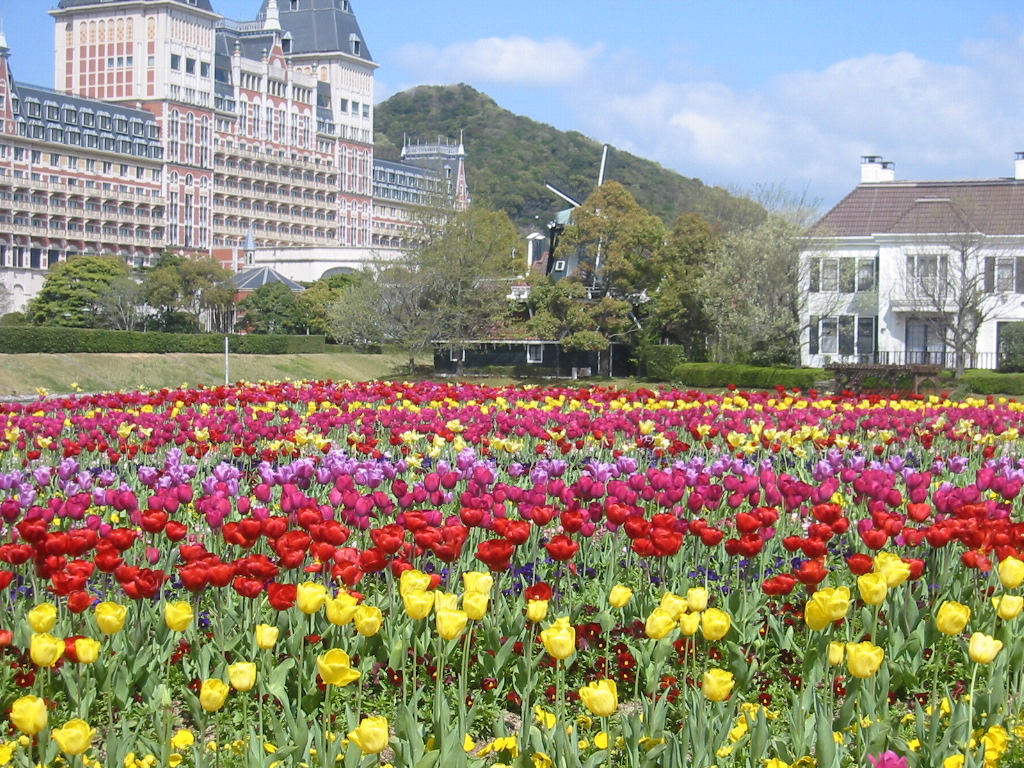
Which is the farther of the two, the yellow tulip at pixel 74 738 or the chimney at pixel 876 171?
the chimney at pixel 876 171

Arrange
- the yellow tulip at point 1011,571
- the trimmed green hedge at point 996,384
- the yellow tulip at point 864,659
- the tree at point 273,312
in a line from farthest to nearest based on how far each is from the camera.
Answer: the tree at point 273,312
the trimmed green hedge at point 996,384
the yellow tulip at point 1011,571
the yellow tulip at point 864,659

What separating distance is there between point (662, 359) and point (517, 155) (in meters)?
114

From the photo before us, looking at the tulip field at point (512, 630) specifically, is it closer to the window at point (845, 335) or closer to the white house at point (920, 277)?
the white house at point (920, 277)

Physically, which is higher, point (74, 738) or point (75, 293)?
point (75, 293)

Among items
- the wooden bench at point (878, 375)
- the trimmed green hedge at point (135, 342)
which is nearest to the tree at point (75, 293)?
the trimmed green hedge at point (135, 342)

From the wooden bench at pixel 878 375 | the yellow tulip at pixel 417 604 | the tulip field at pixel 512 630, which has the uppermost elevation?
the wooden bench at pixel 878 375

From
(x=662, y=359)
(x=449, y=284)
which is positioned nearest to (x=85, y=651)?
(x=662, y=359)

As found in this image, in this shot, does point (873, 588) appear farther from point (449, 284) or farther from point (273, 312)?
point (273, 312)

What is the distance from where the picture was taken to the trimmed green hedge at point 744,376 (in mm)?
36844

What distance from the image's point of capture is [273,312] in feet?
258

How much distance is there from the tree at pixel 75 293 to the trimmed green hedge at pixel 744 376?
42.1 metres

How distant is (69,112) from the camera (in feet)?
324

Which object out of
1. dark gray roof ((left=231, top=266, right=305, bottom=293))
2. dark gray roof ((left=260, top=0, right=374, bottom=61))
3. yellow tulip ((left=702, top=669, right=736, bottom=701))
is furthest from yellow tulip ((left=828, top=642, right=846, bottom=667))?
dark gray roof ((left=260, top=0, right=374, bottom=61))

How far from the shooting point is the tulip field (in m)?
4.39
